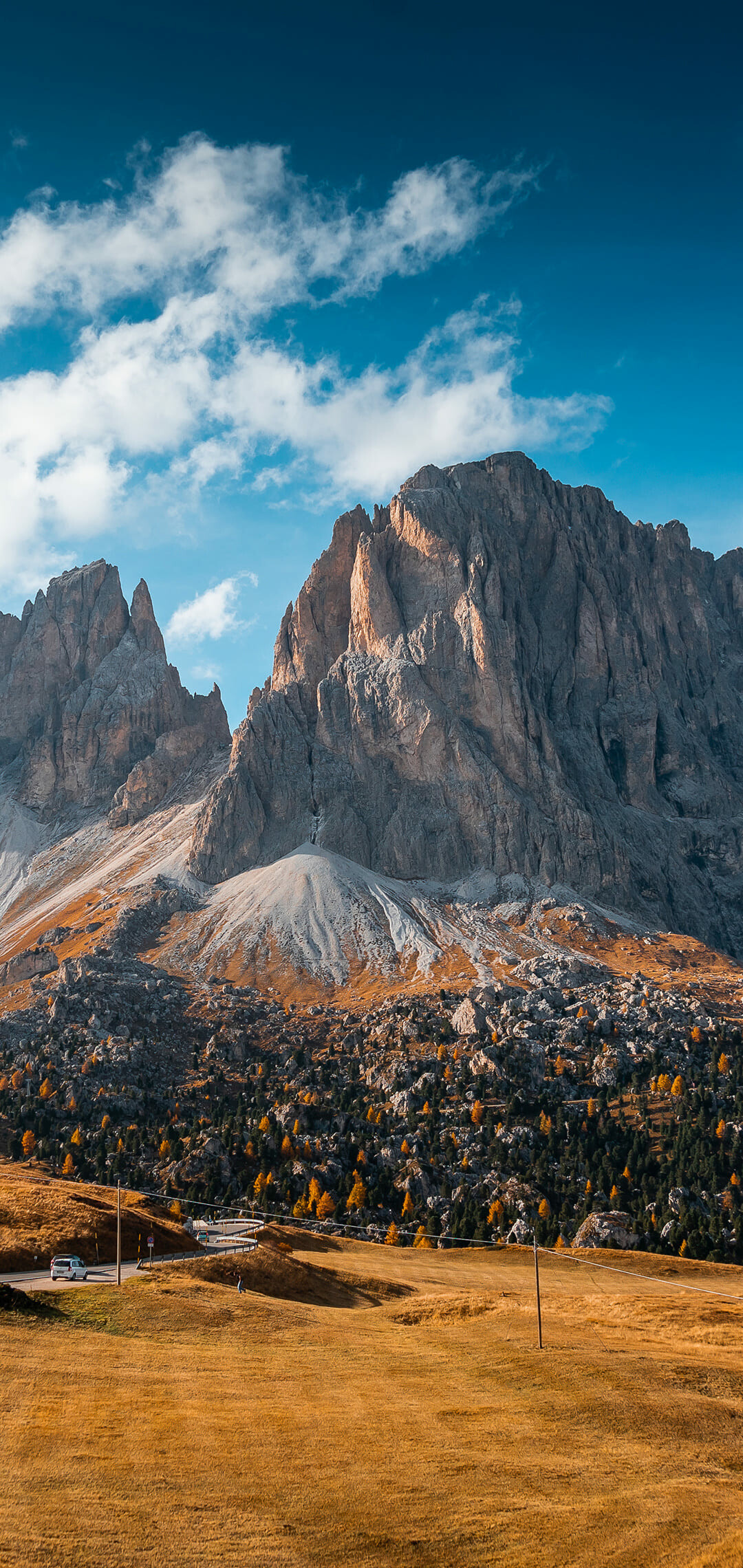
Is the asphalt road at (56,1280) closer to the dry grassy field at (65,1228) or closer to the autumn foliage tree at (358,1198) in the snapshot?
the dry grassy field at (65,1228)

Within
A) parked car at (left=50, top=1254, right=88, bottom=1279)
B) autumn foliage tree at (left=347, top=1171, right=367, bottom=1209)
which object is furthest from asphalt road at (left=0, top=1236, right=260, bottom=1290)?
autumn foliage tree at (left=347, top=1171, right=367, bottom=1209)

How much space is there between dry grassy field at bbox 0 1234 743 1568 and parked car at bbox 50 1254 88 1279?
3163 mm

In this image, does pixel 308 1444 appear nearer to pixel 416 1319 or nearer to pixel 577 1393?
pixel 577 1393

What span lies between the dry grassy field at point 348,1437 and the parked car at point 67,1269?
10.4 ft

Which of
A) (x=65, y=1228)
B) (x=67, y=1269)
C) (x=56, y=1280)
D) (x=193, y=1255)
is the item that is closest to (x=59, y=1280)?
A: (x=56, y=1280)

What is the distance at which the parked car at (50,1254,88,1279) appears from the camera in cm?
5228

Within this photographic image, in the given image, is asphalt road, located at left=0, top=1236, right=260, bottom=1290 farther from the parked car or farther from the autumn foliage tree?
the autumn foliage tree

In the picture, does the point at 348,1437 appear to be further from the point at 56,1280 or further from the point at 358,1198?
the point at 358,1198

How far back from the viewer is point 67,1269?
52.4 meters

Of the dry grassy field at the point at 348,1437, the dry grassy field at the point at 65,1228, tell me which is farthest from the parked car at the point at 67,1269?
the dry grassy field at the point at 65,1228

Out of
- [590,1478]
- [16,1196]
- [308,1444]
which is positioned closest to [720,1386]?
[590,1478]

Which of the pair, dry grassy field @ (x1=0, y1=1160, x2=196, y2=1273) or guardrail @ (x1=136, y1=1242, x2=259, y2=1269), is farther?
guardrail @ (x1=136, y1=1242, x2=259, y2=1269)

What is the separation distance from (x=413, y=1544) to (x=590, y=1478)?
27.4 ft

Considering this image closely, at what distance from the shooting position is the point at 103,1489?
25312mm
